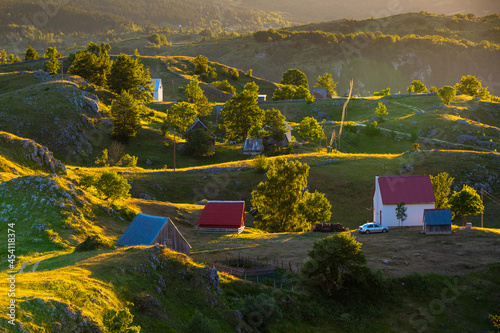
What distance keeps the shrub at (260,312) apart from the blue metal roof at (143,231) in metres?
11.3

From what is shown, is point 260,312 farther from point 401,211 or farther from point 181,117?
point 181,117

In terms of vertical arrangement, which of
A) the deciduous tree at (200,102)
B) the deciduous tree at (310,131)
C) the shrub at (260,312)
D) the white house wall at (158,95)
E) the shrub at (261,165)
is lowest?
the shrub at (260,312)

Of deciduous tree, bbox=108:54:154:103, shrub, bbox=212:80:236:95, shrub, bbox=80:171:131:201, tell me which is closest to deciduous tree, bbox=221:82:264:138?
deciduous tree, bbox=108:54:154:103

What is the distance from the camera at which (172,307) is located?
28.6m

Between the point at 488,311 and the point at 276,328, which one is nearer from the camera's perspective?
the point at 276,328

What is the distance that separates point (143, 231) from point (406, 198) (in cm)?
3684

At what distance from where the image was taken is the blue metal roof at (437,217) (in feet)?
182

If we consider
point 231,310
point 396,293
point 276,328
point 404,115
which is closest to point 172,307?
point 231,310

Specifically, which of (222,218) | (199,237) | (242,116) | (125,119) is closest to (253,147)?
(242,116)

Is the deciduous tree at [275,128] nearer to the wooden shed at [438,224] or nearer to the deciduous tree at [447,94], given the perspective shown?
the wooden shed at [438,224]

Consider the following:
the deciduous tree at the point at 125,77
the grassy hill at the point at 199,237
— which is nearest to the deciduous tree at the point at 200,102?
the grassy hill at the point at 199,237

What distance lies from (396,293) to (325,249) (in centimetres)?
756

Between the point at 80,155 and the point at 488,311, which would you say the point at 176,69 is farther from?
Result: the point at 488,311

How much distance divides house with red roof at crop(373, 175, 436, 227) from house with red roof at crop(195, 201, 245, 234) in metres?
18.9
